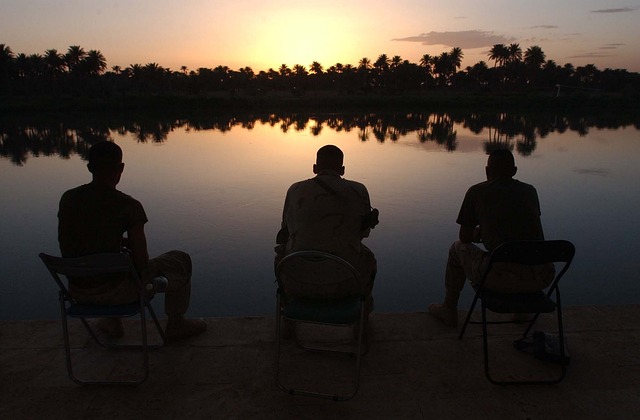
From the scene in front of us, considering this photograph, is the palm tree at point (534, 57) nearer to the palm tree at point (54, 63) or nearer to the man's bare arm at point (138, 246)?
the palm tree at point (54, 63)

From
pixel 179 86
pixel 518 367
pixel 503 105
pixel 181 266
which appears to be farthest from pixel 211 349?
pixel 179 86

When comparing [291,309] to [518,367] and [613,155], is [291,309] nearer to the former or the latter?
[518,367]

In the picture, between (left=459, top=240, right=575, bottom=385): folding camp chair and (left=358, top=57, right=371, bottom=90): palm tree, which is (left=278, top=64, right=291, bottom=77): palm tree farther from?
(left=459, top=240, right=575, bottom=385): folding camp chair

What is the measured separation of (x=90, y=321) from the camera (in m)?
3.76

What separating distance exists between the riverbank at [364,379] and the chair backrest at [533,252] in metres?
0.82

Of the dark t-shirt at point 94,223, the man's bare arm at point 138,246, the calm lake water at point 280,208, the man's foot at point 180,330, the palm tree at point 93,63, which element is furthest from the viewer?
the palm tree at point 93,63

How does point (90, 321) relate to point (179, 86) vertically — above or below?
below

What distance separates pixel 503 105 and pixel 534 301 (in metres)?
72.1

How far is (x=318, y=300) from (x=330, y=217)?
531 millimetres

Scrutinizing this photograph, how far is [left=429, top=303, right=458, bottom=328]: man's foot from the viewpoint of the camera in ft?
12.0

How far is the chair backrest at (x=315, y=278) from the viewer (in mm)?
2674

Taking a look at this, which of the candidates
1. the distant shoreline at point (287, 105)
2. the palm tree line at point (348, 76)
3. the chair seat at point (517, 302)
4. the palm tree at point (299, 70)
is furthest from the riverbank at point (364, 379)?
the palm tree at point (299, 70)

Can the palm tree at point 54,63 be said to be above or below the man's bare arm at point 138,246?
above

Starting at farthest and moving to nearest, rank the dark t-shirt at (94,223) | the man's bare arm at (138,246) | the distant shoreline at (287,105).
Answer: the distant shoreline at (287,105) < the man's bare arm at (138,246) < the dark t-shirt at (94,223)
